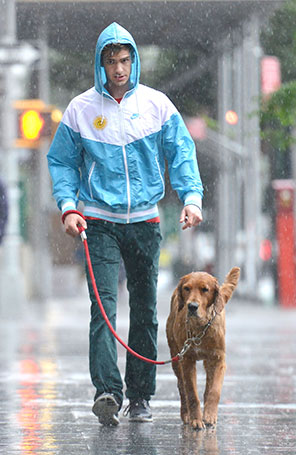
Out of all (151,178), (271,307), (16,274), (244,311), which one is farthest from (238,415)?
(271,307)

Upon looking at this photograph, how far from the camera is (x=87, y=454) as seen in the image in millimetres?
5273

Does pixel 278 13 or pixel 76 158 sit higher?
pixel 278 13

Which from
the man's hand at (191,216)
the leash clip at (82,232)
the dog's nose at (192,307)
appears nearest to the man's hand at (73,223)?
the leash clip at (82,232)

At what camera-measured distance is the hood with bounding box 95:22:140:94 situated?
20.8ft

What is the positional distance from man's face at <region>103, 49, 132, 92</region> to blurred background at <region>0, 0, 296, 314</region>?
40.9 ft

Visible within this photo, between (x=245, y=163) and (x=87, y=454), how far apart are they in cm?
2352

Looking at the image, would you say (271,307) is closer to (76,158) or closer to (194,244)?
(76,158)

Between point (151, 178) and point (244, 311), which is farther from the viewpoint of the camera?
point (244, 311)

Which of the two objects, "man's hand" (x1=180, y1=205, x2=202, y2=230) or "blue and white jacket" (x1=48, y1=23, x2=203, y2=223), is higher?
"blue and white jacket" (x1=48, y1=23, x2=203, y2=223)

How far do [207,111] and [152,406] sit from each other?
28449 mm

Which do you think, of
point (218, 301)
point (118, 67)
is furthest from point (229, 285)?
point (118, 67)

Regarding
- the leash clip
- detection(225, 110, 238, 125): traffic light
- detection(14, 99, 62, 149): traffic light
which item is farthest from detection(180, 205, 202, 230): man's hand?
detection(225, 110, 238, 125): traffic light

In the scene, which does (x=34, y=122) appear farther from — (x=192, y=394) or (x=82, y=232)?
(x=192, y=394)

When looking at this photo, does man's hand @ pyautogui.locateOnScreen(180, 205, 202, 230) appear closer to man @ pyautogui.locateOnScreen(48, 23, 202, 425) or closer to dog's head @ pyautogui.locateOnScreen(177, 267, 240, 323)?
man @ pyautogui.locateOnScreen(48, 23, 202, 425)
